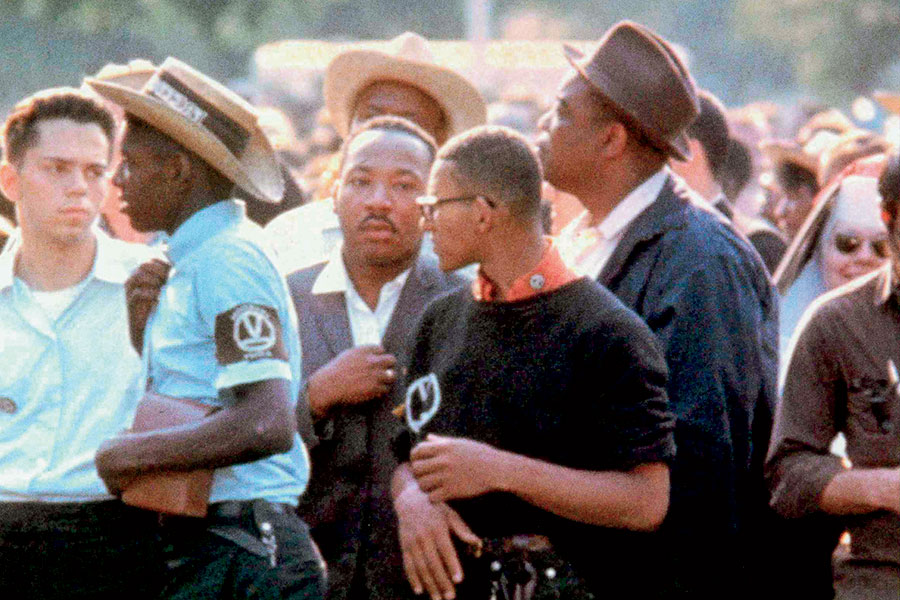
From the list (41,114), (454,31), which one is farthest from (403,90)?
(454,31)

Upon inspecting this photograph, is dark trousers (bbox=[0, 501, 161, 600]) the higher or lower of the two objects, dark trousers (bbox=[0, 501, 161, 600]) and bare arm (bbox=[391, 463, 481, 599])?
the higher

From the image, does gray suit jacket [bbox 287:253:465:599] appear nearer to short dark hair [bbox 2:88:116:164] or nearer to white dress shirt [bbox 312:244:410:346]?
white dress shirt [bbox 312:244:410:346]

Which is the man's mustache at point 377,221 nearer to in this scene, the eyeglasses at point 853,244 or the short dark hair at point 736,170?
the eyeglasses at point 853,244

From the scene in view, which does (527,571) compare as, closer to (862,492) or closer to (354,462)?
(862,492)

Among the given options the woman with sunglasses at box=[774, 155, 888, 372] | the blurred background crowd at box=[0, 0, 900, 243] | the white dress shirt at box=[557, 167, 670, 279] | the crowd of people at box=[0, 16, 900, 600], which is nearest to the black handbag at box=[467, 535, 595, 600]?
the crowd of people at box=[0, 16, 900, 600]

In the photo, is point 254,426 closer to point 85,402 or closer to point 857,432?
point 85,402

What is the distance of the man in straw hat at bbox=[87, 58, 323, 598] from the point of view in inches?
190

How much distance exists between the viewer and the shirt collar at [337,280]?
618 centimetres

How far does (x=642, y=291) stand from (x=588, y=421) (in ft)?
2.55

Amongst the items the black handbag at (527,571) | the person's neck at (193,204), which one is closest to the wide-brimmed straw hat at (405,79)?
the person's neck at (193,204)

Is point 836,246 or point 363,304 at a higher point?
point 836,246

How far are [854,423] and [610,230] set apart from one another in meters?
0.88

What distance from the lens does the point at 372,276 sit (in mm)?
→ 6203

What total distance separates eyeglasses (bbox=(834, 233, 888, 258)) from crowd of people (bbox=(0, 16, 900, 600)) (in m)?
1.07
